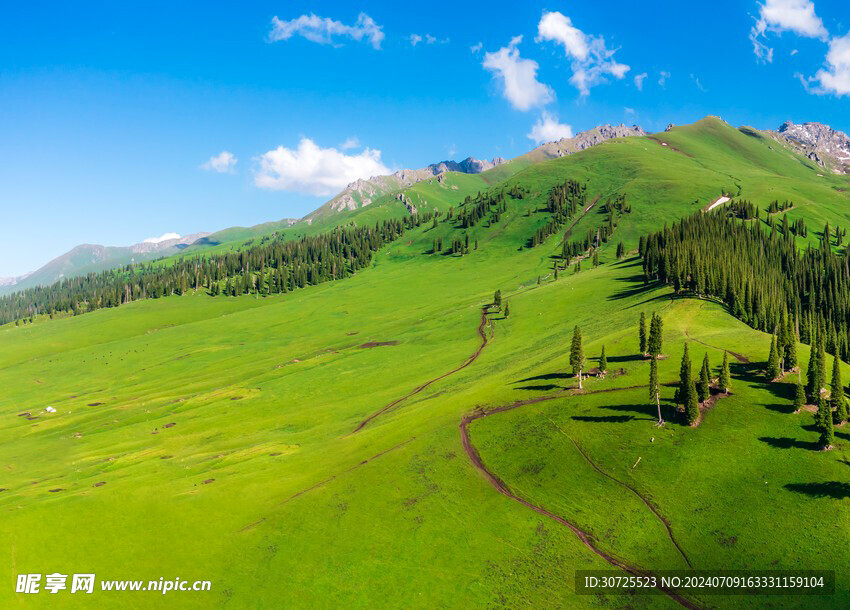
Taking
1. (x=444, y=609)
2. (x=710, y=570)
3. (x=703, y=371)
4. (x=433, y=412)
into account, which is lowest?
(x=444, y=609)

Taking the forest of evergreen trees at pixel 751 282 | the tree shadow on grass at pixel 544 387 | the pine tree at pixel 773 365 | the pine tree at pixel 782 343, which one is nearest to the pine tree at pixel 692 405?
the pine tree at pixel 773 365

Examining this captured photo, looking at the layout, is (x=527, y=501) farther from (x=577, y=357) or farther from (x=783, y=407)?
(x=783, y=407)

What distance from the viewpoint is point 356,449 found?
281 feet

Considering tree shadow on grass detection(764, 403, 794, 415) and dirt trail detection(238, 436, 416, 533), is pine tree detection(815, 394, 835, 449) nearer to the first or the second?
tree shadow on grass detection(764, 403, 794, 415)

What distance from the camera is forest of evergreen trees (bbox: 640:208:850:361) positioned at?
123438 millimetres

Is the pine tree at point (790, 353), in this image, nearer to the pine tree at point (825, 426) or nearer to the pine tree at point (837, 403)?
the pine tree at point (837, 403)

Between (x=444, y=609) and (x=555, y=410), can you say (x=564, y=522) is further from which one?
(x=555, y=410)

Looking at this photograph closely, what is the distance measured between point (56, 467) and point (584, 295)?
153187mm

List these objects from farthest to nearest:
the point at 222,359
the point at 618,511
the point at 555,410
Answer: the point at 222,359 → the point at 555,410 → the point at 618,511

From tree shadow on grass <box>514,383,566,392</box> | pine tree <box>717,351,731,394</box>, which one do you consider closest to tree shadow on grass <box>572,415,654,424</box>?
tree shadow on grass <box>514,383,566,392</box>

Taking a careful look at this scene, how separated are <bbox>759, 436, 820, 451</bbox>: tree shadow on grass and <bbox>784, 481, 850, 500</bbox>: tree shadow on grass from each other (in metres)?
6.11

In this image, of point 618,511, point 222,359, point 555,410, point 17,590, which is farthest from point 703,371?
point 222,359

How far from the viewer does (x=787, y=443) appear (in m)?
63.0

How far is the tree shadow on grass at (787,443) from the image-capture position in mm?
61750
